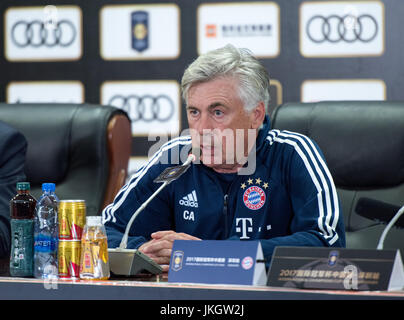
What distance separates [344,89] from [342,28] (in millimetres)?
284

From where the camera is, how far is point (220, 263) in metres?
1.19

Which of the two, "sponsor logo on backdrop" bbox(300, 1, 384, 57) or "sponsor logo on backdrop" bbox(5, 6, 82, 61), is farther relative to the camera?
"sponsor logo on backdrop" bbox(5, 6, 82, 61)

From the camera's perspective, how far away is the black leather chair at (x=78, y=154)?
2244mm

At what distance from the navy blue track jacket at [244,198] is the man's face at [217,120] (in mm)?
76

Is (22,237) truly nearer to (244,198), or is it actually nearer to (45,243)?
(45,243)

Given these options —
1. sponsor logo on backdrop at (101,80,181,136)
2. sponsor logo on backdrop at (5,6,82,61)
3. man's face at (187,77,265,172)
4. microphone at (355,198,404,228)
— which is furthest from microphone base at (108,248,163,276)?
sponsor logo on backdrop at (5,6,82,61)

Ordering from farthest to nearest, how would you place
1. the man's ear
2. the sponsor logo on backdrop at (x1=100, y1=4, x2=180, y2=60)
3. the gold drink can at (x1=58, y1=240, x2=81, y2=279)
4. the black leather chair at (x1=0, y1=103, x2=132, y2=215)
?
the sponsor logo on backdrop at (x1=100, y1=4, x2=180, y2=60)
the black leather chair at (x1=0, y1=103, x2=132, y2=215)
the man's ear
the gold drink can at (x1=58, y1=240, x2=81, y2=279)

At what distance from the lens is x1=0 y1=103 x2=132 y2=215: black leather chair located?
2244mm

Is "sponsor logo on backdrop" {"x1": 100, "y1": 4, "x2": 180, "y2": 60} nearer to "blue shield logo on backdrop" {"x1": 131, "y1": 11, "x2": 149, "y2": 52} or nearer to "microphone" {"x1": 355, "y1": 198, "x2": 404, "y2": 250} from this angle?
"blue shield logo on backdrop" {"x1": 131, "y1": 11, "x2": 149, "y2": 52}

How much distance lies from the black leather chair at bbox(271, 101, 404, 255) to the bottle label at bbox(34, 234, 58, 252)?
3.28ft

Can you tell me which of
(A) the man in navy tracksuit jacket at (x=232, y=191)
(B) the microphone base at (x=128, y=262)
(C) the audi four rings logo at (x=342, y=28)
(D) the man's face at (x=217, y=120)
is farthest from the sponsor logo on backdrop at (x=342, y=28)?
(B) the microphone base at (x=128, y=262)

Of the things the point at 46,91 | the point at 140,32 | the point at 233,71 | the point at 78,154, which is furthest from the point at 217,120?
the point at 46,91
